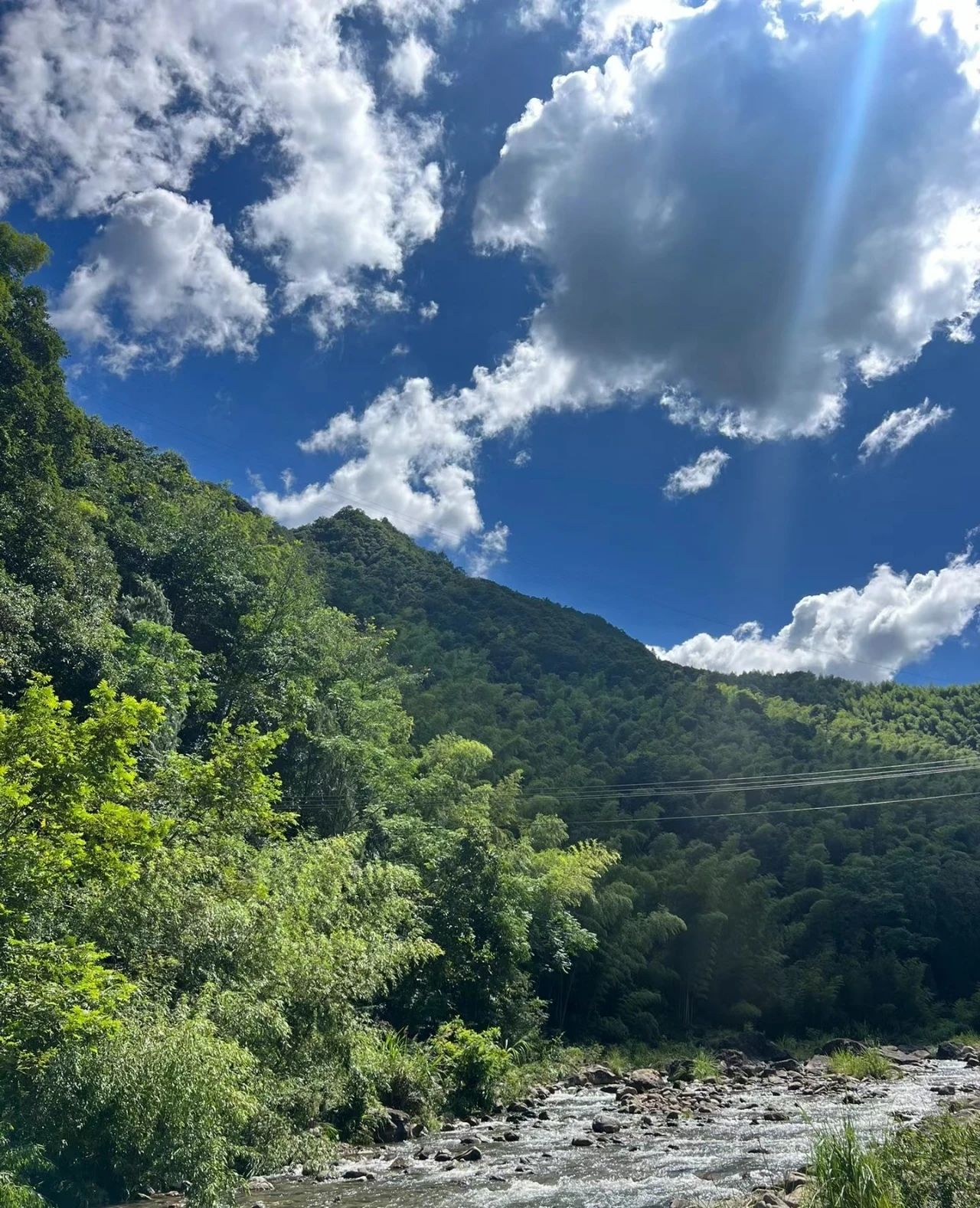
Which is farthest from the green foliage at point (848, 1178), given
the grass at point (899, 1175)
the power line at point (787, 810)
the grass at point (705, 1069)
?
the power line at point (787, 810)

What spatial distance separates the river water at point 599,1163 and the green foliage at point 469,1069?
1240 millimetres

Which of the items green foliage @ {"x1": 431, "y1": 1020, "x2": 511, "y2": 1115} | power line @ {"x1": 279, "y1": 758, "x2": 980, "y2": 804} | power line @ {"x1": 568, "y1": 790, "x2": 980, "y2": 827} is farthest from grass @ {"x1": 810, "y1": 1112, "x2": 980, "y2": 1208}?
power line @ {"x1": 279, "y1": 758, "x2": 980, "y2": 804}

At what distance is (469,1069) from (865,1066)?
51.1 ft

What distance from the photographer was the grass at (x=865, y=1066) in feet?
89.9

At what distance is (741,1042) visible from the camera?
36.4m

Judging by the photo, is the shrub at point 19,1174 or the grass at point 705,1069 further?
the grass at point 705,1069

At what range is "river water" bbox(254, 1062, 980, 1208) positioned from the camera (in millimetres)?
12492

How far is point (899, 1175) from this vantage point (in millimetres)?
8703

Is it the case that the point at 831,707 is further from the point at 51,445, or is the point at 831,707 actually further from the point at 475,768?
the point at 51,445

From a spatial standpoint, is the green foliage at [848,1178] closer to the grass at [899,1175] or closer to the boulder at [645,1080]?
the grass at [899,1175]

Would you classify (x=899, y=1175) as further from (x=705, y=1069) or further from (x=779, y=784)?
(x=779, y=784)

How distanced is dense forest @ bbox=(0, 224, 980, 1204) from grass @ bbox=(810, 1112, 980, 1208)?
780 cm

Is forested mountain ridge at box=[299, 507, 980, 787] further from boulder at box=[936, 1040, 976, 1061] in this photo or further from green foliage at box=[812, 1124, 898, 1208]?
green foliage at box=[812, 1124, 898, 1208]

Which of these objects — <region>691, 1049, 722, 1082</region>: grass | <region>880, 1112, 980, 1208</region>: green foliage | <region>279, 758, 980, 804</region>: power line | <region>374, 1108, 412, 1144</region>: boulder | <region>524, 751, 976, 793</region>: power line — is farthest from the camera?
<region>524, 751, 976, 793</region>: power line
